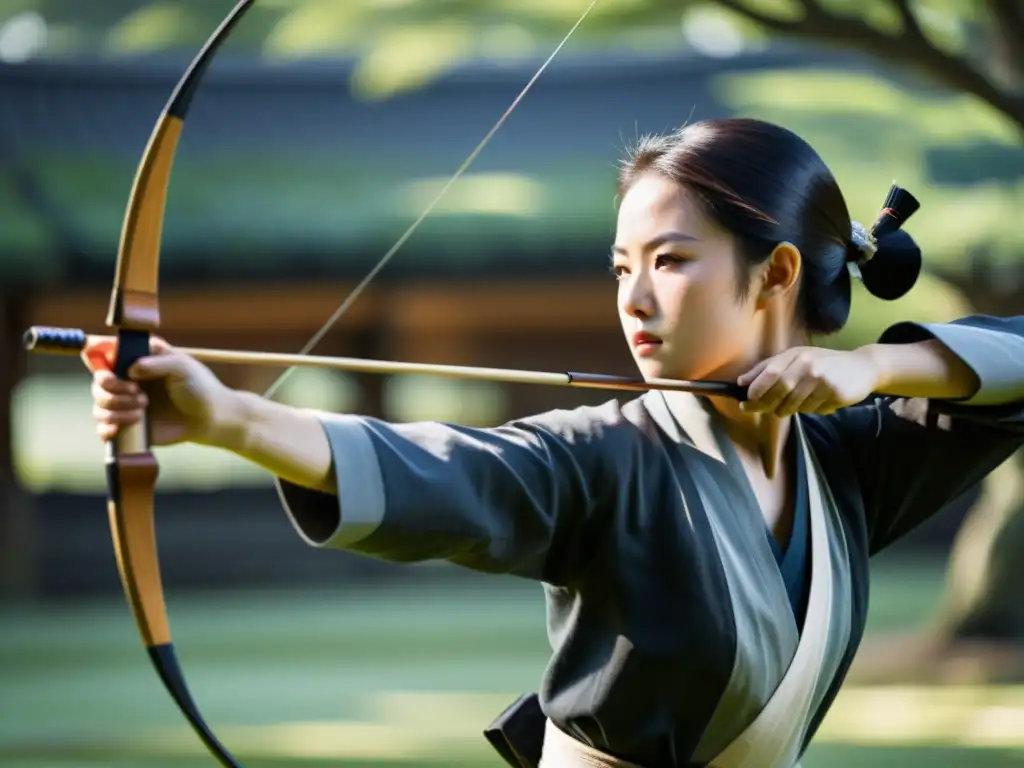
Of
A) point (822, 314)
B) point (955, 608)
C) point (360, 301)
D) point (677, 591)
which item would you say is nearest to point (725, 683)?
point (677, 591)

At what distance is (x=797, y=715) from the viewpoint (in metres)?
1.62

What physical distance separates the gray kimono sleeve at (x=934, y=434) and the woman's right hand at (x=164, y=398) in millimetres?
819

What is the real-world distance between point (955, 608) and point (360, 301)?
4.03m

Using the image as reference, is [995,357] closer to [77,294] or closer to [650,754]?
[650,754]

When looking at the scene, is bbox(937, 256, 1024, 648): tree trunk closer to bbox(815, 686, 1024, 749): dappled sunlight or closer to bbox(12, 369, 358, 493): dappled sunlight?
bbox(815, 686, 1024, 749): dappled sunlight

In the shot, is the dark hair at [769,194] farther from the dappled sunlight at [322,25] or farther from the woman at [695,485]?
the dappled sunlight at [322,25]

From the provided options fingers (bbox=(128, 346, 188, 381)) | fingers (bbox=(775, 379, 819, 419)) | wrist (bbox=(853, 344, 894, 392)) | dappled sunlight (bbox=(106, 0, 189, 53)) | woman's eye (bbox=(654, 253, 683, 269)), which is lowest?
fingers (bbox=(128, 346, 188, 381))

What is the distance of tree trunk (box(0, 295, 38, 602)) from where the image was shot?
8570mm

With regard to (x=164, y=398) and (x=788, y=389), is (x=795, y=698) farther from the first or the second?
(x=164, y=398)

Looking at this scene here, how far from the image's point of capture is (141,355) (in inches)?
48.7

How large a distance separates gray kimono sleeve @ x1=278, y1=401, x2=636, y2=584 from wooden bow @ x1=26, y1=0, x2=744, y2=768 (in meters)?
0.07

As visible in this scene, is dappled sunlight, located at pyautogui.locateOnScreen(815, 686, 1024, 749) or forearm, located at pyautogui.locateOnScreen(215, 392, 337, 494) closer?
forearm, located at pyautogui.locateOnScreen(215, 392, 337, 494)

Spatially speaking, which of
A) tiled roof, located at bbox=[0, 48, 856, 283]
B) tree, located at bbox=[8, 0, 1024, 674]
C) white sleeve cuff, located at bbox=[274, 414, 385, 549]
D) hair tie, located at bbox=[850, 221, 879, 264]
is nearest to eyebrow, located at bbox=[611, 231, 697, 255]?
hair tie, located at bbox=[850, 221, 879, 264]

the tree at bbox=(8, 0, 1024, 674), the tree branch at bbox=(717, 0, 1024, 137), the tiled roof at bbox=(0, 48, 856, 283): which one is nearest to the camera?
the tree branch at bbox=(717, 0, 1024, 137)
